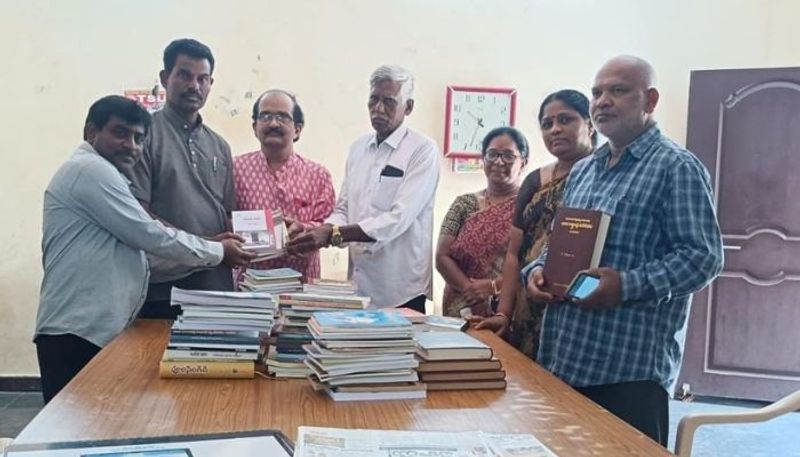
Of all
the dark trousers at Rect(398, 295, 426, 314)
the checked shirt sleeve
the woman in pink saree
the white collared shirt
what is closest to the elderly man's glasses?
the woman in pink saree

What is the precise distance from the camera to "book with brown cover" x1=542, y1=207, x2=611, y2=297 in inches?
71.0

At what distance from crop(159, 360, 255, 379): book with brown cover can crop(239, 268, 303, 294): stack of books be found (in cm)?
46

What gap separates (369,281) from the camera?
288cm

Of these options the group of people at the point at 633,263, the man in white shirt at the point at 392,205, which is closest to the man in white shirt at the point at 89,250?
the man in white shirt at the point at 392,205

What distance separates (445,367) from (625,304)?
55 cm

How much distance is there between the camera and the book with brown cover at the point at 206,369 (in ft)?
5.22

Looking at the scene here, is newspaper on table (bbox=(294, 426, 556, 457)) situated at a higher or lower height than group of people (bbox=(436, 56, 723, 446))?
lower

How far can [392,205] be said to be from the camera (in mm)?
2830

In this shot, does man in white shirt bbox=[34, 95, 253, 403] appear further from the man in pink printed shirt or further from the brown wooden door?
the brown wooden door

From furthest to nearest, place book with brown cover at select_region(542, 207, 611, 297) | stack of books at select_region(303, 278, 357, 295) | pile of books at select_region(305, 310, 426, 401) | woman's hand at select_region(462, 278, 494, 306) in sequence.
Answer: woman's hand at select_region(462, 278, 494, 306) → stack of books at select_region(303, 278, 357, 295) → book with brown cover at select_region(542, 207, 611, 297) → pile of books at select_region(305, 310, 426, 401)

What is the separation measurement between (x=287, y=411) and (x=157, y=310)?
4.14ft

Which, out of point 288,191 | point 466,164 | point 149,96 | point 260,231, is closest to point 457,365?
point 260,231

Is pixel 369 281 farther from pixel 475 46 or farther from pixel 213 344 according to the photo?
pixel 475 46

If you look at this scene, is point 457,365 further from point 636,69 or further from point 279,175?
point 279,175
